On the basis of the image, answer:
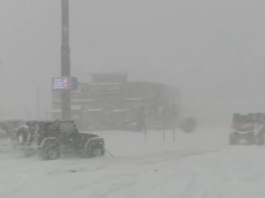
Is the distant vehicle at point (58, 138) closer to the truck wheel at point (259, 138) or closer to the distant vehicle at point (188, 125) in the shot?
the truck wheel at point (259, 138)

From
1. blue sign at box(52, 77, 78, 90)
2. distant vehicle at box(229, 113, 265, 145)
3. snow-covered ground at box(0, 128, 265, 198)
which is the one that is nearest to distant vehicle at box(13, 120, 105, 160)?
snow-covered ground at box(0, 128, 265, 198)

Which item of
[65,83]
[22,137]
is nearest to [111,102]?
[65,83]

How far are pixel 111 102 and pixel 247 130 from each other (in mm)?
23486

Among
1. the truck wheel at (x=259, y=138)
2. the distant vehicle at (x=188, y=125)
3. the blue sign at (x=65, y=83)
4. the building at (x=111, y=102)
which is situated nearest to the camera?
the truck wheel at (x=259, y=138)

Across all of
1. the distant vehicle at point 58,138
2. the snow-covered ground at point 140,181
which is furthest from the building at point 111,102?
the snow-covered ground at point 140,181

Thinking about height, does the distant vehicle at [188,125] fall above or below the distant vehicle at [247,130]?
below

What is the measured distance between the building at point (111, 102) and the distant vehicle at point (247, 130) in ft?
61.3

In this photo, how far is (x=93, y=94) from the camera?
44.8 metres

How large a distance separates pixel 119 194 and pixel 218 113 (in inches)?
2175

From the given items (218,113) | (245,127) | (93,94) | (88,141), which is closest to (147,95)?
(93,94)

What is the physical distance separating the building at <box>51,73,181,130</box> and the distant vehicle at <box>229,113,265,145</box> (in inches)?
736

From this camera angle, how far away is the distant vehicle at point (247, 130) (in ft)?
74.8

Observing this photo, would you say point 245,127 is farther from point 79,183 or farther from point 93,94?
point 93,94

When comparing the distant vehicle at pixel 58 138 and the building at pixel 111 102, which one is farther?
the building at pixel 111 102
